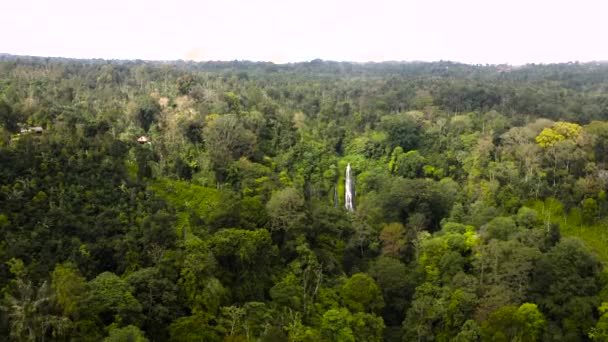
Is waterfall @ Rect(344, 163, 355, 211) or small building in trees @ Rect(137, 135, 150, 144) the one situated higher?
small building in trees @ Rect(137, 135, 150, 144)

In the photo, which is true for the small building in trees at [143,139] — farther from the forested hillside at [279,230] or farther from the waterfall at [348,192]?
→ the waterfall at [348,192]

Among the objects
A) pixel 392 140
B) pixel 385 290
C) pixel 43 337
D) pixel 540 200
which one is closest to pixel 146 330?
pixel 43 337

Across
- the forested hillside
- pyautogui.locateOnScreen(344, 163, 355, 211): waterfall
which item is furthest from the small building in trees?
pyautogui.locateOnScreen(344, 163, 355, 211): waterfall

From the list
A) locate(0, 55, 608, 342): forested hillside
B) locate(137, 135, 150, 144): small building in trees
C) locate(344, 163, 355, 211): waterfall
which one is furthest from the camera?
locate(344, 163, 355, 211): waterfall

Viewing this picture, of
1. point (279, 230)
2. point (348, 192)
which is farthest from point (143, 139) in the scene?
point (348, 192)

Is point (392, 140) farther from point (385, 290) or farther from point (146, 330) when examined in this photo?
point (146, 330)

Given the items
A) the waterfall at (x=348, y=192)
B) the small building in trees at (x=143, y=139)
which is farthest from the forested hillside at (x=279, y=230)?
the waterfall at (x=348, y=192)

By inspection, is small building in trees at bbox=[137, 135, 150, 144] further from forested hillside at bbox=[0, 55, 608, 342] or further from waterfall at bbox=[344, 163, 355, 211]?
waterfall at bbox=[344, 163, 355, 211]

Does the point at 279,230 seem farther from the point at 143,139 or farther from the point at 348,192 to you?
the point at 348,192

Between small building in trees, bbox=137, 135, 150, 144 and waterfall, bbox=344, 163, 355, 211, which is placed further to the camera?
waterfall, bbox=344, 163, 355, 211
